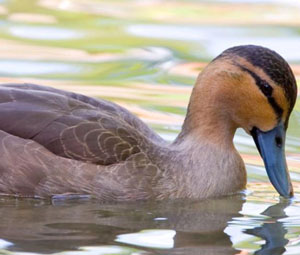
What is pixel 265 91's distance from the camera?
9.92 meters

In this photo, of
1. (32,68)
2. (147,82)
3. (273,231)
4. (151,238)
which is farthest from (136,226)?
(32,68)

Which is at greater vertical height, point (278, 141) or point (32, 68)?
point (32, 68)

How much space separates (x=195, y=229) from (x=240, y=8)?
8.78 metres

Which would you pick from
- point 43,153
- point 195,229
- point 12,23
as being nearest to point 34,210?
point 43,153

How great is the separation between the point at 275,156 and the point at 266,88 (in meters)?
0.62

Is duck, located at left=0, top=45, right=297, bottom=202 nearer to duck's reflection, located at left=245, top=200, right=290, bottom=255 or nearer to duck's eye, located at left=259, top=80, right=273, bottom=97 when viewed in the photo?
duck's eye, located at left=259, top=80, right=273, bottom=97

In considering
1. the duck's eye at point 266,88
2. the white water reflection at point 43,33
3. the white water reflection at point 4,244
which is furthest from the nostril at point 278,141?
the white water reflection at point 43,33

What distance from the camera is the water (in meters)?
9.02

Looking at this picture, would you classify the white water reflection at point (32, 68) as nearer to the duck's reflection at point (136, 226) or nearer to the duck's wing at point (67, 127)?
the duck's wing at point (67, 127)

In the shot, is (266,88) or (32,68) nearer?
(266,88)

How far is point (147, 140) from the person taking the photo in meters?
10.3

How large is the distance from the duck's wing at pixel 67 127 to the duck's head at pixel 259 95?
2.50 ft

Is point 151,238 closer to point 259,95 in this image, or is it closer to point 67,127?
point 67,127

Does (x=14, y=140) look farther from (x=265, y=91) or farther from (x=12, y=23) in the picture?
(x=12, y=23)
